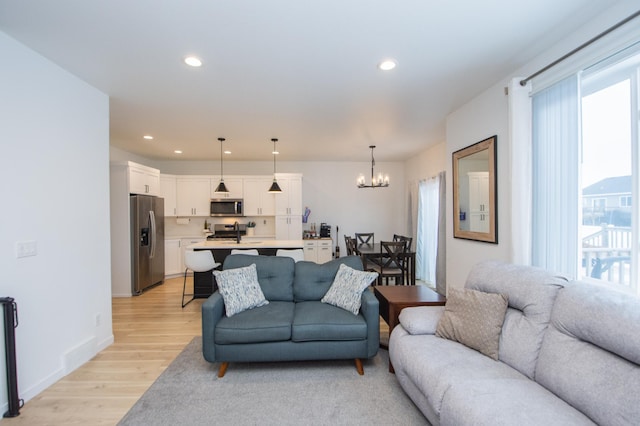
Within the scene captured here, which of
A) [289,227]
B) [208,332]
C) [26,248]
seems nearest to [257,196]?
[289,227]

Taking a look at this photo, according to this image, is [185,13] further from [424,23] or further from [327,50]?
[424,23]

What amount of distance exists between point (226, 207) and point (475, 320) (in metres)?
5.52

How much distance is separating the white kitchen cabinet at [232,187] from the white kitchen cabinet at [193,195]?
11 centimetres

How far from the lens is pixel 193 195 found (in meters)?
6.43

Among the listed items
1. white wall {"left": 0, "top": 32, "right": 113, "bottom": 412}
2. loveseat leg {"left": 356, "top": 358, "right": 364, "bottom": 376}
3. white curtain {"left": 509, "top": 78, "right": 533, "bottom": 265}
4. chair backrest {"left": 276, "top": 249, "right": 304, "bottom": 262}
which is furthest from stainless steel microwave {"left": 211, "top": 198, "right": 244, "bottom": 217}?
white curtain {"left": 509, "top": 78, "right": 533, "bottom": 265}

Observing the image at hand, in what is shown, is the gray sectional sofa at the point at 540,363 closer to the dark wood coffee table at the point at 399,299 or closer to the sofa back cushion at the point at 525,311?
the sofa back cushion at the point at 525,311

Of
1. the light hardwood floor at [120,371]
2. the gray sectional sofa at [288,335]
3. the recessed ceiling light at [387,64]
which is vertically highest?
the recessed ceiling light at [387,64]

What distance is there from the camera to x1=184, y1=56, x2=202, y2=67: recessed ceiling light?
2.35 meters

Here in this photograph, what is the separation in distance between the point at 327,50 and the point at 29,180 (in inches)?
99.9

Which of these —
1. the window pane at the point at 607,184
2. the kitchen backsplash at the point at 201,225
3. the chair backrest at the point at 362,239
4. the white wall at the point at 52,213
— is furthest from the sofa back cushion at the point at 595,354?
the kitchen backsplash at the point at 201,225

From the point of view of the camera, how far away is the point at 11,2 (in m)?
1.73

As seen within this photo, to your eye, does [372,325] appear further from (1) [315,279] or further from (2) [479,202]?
(2) [479,202]

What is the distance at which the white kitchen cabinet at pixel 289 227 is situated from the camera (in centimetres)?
642

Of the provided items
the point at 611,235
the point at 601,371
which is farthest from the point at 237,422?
the point at 611,235
